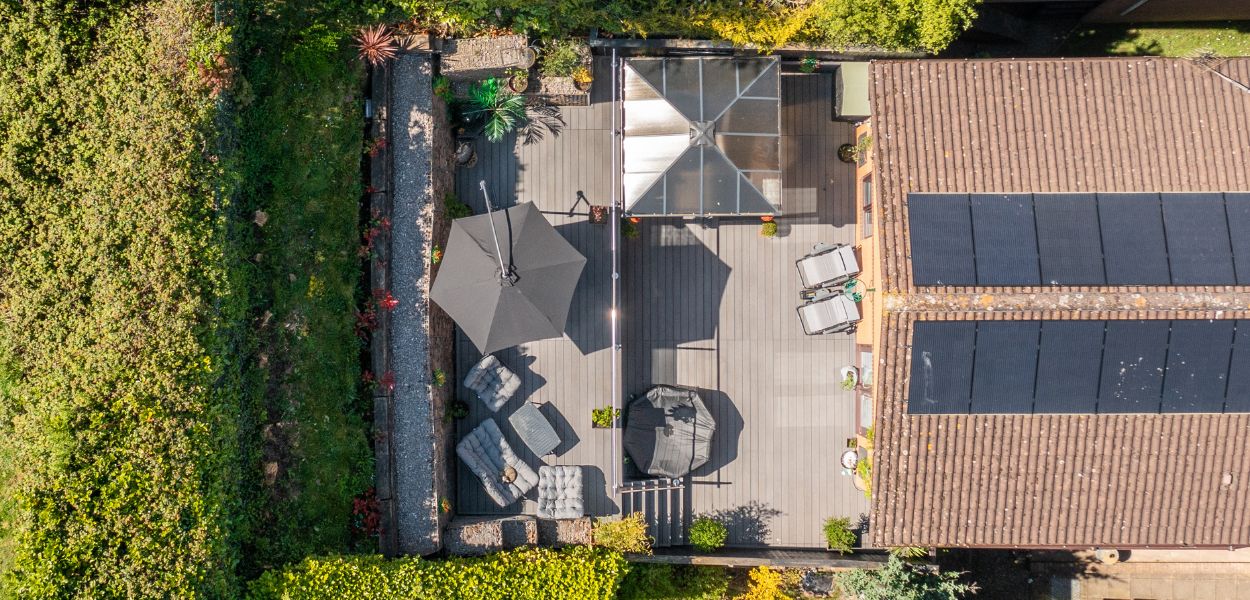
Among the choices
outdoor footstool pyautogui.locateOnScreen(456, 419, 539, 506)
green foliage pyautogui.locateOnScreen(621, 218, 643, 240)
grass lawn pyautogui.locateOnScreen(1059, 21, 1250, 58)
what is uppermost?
grass lawn pyautogui.locateOnScreen(1059, 21, 1250, 58)

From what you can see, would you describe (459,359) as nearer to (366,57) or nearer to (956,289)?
(366,57)

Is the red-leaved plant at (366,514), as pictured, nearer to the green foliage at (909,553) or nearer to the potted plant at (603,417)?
the potted plant at (603,417)

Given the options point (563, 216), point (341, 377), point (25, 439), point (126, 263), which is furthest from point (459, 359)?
point (25, 439)

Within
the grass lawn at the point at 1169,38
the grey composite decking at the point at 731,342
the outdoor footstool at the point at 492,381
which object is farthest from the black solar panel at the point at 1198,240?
the outdoor footstool at the point at 492,381

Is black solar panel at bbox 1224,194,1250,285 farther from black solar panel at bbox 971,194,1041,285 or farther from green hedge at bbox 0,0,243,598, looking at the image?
green hedge at bbox 0,0,243,598

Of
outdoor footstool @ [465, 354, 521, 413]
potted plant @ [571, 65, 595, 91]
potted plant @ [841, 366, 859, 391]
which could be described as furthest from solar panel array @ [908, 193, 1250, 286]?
outdoor footstool @ [465, 354, 521, 413]

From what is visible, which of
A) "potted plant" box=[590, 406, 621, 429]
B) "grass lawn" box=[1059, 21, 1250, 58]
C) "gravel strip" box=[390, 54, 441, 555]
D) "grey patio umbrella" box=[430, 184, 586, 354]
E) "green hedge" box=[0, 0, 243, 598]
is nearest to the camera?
"green hedge" box=[0, 0, 243, 598]
